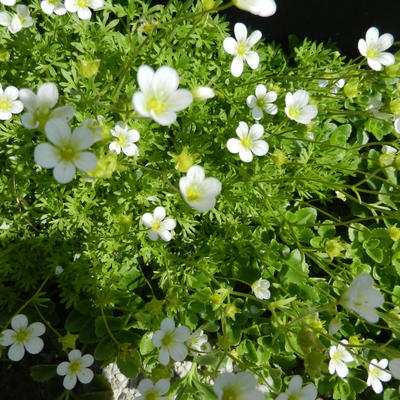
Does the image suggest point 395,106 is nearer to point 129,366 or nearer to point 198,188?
point 198,188

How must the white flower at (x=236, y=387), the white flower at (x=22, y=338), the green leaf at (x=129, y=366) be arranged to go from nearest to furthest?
1. the white flower at (x=236, y=387)
2. the white flower at (x=22, y=338)
3. the green leaf at (x=129, y=366)

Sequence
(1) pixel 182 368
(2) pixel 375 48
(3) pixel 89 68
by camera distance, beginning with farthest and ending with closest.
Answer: (1) pixel 182 368 → (2) pixel 375 48 → (3) pixel 89 68

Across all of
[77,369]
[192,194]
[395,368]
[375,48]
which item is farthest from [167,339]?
[375,48]

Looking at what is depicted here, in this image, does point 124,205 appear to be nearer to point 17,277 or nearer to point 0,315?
point 17,277

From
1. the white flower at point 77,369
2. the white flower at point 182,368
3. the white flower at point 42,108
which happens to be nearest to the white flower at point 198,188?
the white flower at point 42,108

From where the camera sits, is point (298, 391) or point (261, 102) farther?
point (261, 102)

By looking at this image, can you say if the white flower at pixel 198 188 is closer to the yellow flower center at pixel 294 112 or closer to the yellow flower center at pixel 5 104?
the yellow flower center at pixel 294 112

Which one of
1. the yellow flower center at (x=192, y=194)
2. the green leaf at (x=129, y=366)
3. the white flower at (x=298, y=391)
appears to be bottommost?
the green leaf at (x=129, y=366)

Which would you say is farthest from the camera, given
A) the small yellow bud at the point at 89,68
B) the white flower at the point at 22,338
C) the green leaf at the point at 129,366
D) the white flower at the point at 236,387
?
the green leaf at the point at 129,366

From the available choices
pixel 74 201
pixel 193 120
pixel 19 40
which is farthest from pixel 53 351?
pixel 19 40
